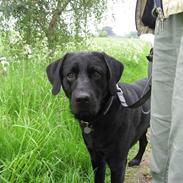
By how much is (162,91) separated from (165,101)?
0.06 meters

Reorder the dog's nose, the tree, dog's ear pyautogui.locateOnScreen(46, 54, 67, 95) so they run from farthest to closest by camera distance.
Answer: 1. the tree
2. dog's ear pyautogui.locateOnScreen(46, 54, 67, 95)
3. the dog's nose

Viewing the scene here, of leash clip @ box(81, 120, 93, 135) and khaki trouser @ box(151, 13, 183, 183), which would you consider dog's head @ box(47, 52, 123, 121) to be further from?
khaki trouser @ box(151, 13, 183, 183)

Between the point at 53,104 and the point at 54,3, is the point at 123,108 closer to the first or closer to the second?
the point at 53,104

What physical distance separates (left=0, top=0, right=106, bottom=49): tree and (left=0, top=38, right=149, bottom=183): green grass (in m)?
1.42

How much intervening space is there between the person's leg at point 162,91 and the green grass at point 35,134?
1019mm

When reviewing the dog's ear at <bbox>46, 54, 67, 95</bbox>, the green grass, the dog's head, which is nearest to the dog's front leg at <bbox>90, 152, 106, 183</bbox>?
the green grass

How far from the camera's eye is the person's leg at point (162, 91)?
2399 millimetres

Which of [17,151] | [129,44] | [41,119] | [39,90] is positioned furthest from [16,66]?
[129,44]

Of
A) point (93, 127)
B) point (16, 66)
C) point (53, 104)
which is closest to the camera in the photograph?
point (93, 127)

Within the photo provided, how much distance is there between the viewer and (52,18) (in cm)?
657

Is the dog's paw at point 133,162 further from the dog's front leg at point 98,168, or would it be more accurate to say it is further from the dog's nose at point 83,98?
the dog's nose at point 83,98

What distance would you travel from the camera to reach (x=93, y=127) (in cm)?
334

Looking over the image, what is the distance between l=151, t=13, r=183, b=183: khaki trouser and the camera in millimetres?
2172

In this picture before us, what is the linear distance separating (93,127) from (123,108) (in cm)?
28
